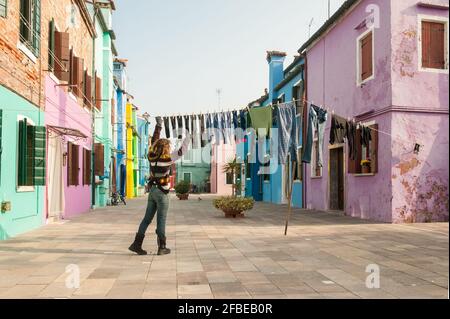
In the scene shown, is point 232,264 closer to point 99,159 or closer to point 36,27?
point 36,27

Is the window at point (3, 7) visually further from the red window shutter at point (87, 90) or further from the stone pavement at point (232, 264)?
the red window shutter at point (87, 90)

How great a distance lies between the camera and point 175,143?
41.8 feet

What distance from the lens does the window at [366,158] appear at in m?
12.4

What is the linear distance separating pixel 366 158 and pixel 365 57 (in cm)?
304

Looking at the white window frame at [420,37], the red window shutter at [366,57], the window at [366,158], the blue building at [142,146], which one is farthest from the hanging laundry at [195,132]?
the blue building at [142,146]

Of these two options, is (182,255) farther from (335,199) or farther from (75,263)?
(335,199)

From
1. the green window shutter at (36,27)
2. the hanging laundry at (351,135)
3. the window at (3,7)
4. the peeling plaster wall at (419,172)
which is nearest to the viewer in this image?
the window at (3,7)

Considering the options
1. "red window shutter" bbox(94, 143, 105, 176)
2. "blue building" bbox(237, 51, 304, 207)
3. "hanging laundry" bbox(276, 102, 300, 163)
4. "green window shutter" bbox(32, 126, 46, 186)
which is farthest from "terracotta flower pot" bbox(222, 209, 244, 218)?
"red window shutter" bbox(94, 143, 105, 176)

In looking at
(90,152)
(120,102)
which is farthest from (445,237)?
(120,102)

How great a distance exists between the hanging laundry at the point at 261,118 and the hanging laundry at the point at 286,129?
28cm

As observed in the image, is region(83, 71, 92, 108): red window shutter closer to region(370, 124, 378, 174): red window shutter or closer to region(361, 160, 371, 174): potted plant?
region(361, 160, 371, 174): potted plant

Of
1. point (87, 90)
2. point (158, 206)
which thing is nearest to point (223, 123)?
point (158, 206)

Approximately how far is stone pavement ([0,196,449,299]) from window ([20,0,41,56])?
4.30 metres
